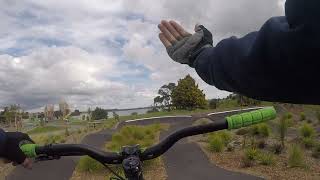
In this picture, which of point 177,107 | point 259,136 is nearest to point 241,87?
point 259,136

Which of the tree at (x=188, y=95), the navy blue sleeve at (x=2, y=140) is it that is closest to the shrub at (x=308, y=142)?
the navy blue sleeve at (x=2, y=140)

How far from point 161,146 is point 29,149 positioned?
57cm

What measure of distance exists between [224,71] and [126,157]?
2.16ft

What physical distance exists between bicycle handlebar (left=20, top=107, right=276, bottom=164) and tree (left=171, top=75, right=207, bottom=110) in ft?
177

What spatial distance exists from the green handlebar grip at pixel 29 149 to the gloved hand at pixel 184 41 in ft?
2.63

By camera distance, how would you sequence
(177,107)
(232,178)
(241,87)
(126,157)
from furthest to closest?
(177,107)
(232,178)
(126,157)
(241,87)

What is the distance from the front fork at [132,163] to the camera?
169cm

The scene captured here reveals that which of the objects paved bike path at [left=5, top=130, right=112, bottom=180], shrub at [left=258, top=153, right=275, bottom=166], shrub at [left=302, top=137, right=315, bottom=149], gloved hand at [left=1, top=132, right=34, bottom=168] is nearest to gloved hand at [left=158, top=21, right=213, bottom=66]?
gloved hand at [left=1, top=132, right=34, bottom=168]

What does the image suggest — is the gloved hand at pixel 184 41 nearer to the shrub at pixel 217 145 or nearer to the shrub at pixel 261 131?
the shrub at pixel 217 145

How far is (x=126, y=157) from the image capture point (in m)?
1.77

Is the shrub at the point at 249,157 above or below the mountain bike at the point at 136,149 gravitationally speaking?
below

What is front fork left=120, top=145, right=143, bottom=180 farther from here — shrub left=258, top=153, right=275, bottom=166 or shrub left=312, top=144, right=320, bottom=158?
shrub left=312, top=144, right=320, bottom=158

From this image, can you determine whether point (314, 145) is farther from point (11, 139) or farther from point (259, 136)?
point (11, 139)

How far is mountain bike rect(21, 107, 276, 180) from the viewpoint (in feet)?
5.67
